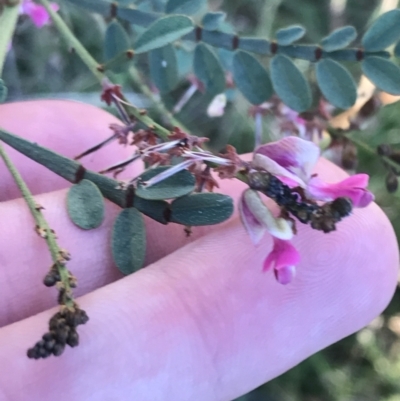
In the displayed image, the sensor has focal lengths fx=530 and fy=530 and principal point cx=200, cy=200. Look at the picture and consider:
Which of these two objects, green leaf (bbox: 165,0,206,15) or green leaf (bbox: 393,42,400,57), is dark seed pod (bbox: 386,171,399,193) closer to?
green leaf (bbox: 393,42,400,57)

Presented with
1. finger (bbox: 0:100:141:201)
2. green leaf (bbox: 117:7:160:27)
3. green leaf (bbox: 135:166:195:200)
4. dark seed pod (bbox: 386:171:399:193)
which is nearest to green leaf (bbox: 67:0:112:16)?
green leaf (bbox: 117:7:160:27)

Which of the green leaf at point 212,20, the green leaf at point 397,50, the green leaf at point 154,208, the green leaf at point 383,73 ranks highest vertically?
the green leaf at point 212,20

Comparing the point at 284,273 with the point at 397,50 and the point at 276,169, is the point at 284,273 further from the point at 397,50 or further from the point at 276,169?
the point at 397,50

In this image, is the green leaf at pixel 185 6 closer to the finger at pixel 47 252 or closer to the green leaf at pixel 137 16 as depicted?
the green leaf at pixel 137 16

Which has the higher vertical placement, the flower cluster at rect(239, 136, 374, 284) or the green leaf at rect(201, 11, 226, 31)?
the green leaf at rect(201, 11, 226, 31)

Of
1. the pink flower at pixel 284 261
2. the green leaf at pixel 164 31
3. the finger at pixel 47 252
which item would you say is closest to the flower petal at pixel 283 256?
the pink flower at pixel 284 261

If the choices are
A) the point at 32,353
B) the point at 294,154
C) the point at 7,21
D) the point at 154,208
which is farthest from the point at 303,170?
the point at 7,21
